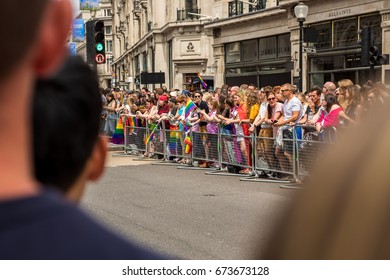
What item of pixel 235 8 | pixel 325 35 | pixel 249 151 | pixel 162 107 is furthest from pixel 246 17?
pixel 249 151

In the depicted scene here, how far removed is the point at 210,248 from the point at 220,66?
35.9 metres

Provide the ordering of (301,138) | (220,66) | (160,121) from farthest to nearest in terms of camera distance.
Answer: (220,66), (160,121), (301,138)

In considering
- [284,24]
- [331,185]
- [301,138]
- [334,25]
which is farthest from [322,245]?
[284,24]

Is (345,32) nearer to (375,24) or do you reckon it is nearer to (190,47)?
(375,24)

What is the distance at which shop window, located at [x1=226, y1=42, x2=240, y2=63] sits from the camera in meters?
41.0

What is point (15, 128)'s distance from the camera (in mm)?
788

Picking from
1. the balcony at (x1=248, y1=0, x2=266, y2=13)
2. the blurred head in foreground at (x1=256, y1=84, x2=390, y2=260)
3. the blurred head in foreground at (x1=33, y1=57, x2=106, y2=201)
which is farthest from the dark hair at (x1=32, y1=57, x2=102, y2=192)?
the balcony at (x1=248, y1=0, x2=266, y2=13)

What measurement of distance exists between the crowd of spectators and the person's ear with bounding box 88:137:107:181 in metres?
9.17

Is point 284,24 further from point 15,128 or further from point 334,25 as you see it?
point 15,128

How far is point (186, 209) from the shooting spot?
33.4 ft

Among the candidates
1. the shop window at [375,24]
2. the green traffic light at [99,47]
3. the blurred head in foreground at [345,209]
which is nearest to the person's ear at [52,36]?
the blurred head in foreground at [345,209]

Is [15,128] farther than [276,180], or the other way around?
[276,180]

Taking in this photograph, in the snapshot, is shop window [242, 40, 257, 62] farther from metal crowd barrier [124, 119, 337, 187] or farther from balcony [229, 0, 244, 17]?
metal crowd barrier [124, 119, 337, 187]

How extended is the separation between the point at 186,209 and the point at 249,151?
4311mm
